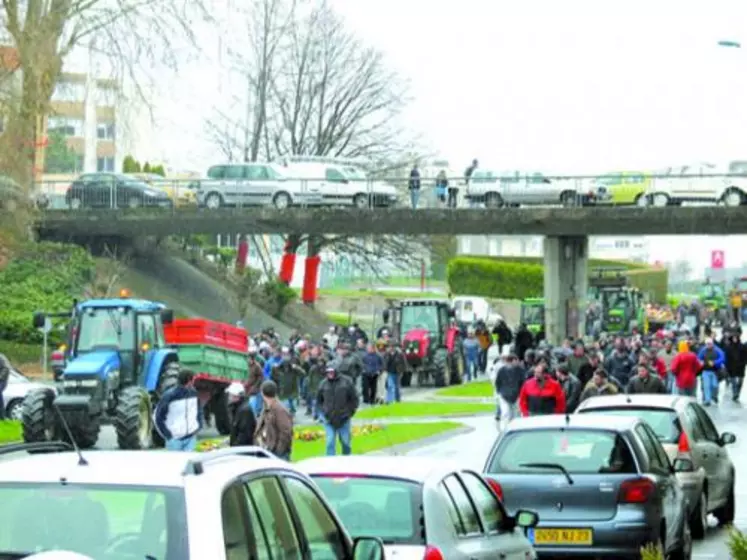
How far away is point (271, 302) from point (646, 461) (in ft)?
210

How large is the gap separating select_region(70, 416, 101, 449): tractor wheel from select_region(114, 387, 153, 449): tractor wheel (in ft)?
1.61

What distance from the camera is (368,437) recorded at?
119 ft

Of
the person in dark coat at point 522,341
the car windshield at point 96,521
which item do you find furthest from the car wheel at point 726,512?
the person in dark coat at point 522,341

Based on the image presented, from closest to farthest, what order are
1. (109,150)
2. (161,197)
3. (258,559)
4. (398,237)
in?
(258,559) → (161,197) → (398,237) → (109,150)

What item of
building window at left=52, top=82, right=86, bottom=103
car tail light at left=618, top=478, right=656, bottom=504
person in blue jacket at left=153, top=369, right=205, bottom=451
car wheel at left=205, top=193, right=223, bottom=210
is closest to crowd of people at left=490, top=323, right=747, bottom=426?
person in blue jacket at left=153, top=369, right=205, bottom=451

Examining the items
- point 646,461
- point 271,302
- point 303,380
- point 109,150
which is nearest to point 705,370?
point 303,380

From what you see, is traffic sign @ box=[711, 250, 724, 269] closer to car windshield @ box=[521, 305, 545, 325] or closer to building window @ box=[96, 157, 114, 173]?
car windshield @ box=[521, 305, 545, 325]

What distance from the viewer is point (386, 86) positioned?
9144 centimetres

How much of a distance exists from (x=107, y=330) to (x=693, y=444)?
1514 cm

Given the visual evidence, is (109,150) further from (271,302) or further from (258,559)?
(258,559)

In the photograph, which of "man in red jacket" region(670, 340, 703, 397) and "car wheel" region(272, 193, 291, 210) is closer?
"man in red jacket" region(670, 340, 703, 397)

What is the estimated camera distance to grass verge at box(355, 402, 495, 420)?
4406 cm

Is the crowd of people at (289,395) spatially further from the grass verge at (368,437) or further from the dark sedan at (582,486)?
the dark sedan at (582,486)

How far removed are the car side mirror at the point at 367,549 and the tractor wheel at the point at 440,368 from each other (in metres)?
49.3
